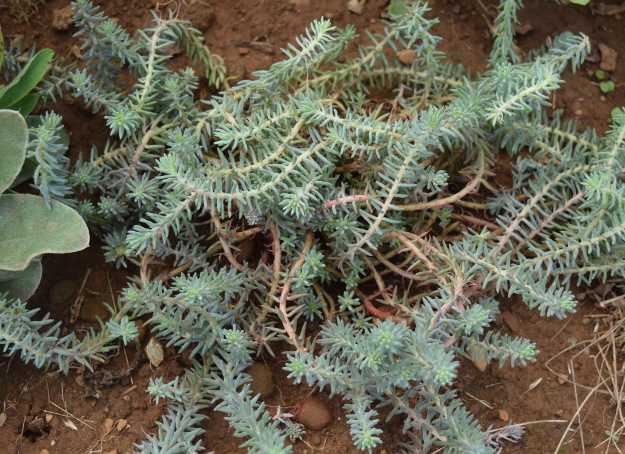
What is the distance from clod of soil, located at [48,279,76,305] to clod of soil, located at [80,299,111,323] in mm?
74

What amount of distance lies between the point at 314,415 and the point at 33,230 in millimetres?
1252

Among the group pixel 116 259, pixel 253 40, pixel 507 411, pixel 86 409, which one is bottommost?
pixel 86 409

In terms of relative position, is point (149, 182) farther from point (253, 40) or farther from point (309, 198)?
point (253, 40)

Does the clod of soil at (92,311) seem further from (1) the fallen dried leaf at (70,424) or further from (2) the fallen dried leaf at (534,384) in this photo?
(2) the fallen dried leaf at (534,384)

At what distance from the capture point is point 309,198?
2064 mm

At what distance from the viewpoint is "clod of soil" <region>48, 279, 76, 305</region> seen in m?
2.29

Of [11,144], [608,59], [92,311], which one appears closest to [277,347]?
[92,311]

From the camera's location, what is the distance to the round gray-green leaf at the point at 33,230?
1.94m

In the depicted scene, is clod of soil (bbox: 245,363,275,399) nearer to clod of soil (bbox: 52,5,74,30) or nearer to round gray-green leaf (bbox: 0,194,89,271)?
round gray-green leaf (bbox: 0,194,89,271)

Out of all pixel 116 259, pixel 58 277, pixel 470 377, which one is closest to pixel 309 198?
pixel 116 259

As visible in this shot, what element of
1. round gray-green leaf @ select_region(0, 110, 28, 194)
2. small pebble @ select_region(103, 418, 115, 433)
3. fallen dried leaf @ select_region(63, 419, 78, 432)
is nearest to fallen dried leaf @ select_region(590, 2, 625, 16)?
round gray-green leaf @ select_region(0, 110, 28, 194)

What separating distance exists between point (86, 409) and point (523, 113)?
2.12 metres

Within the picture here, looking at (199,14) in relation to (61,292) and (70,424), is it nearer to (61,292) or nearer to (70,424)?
(61,292)

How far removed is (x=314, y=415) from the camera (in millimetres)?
2090
